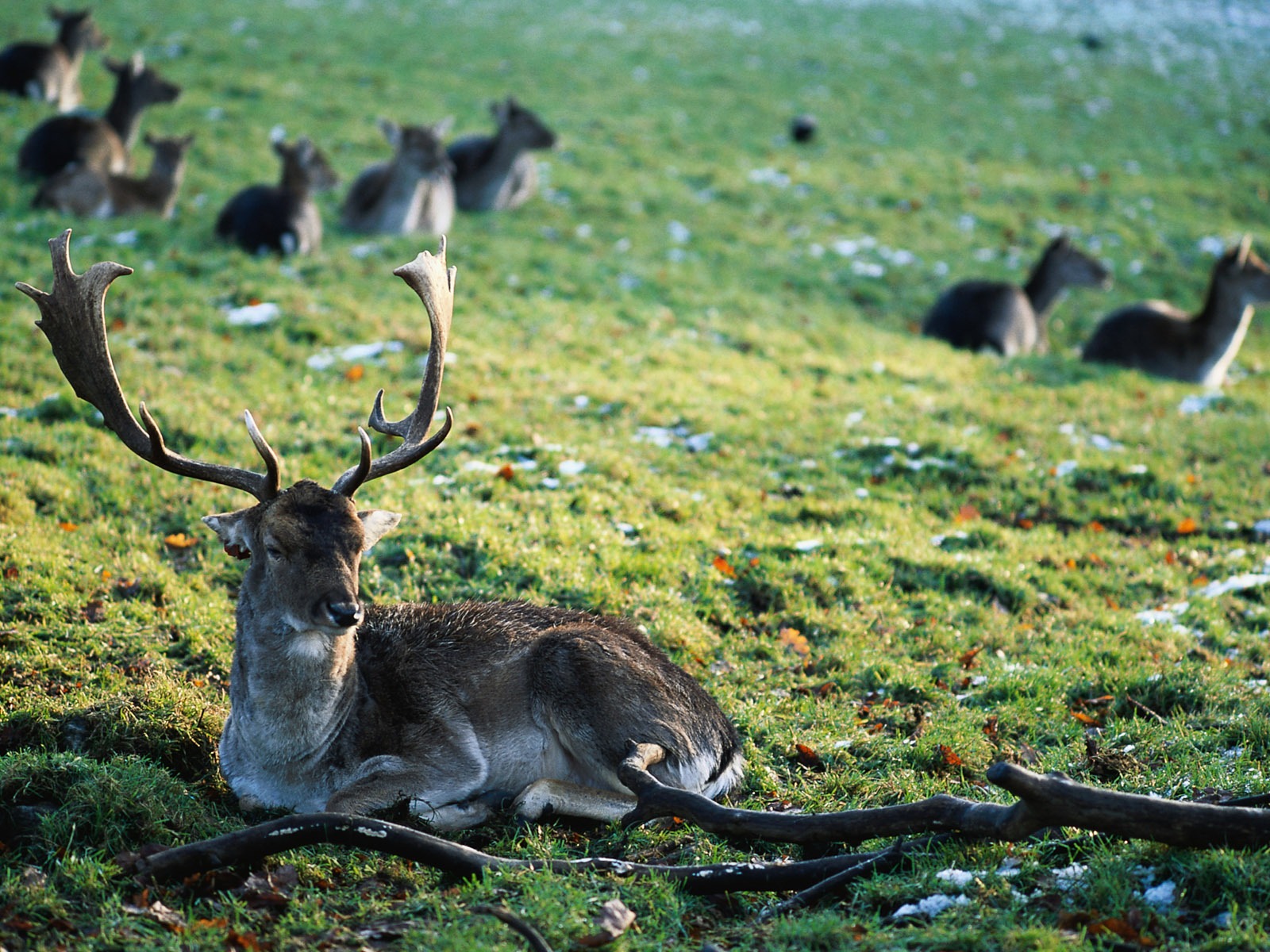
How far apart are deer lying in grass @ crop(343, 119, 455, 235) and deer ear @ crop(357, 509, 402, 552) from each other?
11.1m

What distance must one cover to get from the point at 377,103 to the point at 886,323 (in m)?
11.2

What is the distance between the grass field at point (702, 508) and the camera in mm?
4230

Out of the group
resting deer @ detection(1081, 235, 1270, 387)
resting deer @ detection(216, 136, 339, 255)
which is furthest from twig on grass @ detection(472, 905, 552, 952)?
resting deer @ detection(1081, 235, 1270, 387)

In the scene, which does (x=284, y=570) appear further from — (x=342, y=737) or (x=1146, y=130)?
(x=1146, y=130)

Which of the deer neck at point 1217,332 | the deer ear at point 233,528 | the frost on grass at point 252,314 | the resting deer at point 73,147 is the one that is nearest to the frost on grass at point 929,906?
the deer ear at point 233,528

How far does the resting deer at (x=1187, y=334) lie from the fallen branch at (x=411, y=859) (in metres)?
11.5

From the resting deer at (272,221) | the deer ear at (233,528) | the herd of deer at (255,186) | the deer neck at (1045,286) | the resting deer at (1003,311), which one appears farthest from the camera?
the deer neck at (1045,286)

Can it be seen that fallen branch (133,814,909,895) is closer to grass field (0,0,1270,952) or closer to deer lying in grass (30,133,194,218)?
grass field (0,0,1270,952)

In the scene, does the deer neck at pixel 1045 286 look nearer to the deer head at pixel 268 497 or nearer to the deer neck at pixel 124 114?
the deer head at pixel 268 497

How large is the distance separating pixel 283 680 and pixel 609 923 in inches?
73.7

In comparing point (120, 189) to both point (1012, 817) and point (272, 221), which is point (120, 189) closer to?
point (272, 221)

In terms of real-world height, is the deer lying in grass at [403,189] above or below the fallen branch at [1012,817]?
above

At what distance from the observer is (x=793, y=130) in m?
22.5

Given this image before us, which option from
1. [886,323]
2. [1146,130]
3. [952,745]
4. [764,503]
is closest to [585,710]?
[952,745]
